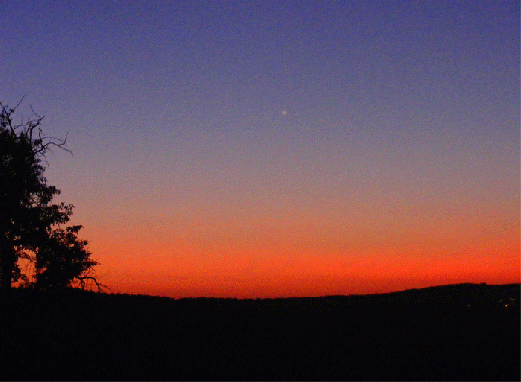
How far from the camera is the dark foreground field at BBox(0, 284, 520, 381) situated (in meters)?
15.7

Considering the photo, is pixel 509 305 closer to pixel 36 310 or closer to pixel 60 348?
pixel 60 348

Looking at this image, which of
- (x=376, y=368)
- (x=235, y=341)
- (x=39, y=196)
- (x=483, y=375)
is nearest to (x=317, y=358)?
(x=376, y=368)

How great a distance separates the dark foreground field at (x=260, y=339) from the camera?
1572 cm

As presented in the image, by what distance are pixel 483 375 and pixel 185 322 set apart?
11.2 meters

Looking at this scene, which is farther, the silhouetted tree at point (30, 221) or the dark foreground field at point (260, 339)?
the silhouetted tree at point (30, 221)

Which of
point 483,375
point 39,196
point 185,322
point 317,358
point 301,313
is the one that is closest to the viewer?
point 483,375

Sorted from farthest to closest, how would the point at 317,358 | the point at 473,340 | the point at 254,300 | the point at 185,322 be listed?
1. the point at 254,300
2. the point at 185,322
3. the point at 473,340
4. the point at 317,358

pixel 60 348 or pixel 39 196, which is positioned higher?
pixel 39 196

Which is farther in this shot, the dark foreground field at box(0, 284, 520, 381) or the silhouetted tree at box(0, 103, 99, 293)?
the silhouetted tree at box(0, 103, 99, 293)

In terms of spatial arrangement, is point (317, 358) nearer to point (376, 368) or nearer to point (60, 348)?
point (376, 368)

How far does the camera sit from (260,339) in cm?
1864

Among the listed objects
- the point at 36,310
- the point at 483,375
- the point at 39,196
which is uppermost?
the point at 39,196

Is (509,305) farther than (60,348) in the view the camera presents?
Yes

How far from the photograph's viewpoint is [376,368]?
626 inches
